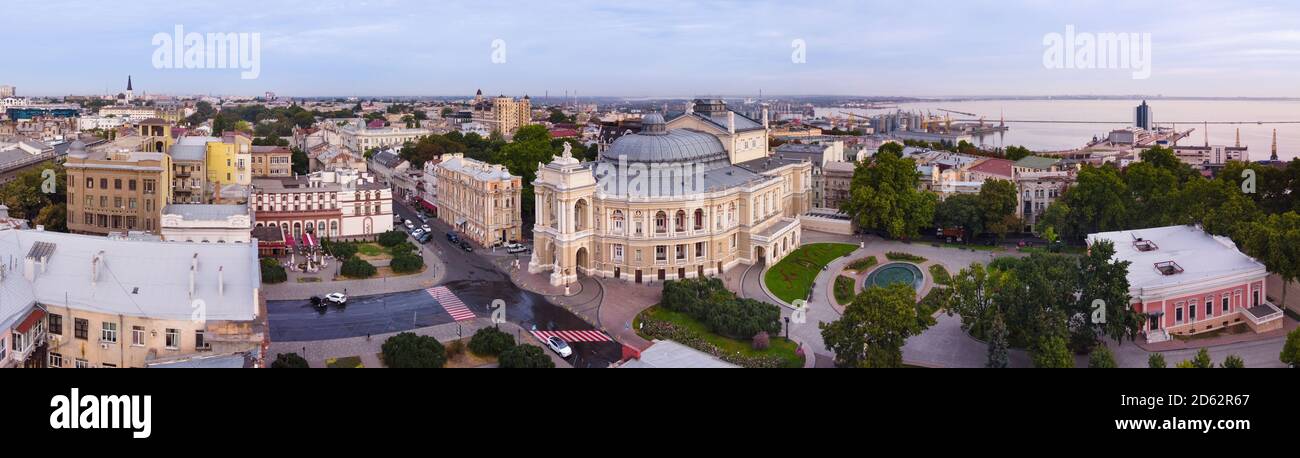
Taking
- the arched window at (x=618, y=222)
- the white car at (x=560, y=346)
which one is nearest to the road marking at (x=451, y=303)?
the white car at (x=560, y=346)

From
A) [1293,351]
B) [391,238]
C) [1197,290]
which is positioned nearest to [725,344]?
[1197,290]

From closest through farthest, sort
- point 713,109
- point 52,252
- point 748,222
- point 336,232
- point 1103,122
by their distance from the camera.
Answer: point 52,252
point 748,222
point 336,232
point 713,109
point 1103,122

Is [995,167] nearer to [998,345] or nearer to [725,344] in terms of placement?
[725,344]

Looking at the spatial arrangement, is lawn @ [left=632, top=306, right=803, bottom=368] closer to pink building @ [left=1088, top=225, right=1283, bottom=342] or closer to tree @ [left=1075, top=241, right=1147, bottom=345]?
tree @ [left=1075, top=241, right=1147, bottom=345]

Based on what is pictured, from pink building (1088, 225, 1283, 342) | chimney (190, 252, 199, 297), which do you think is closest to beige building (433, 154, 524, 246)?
chimney (190, 252, 199, 297)

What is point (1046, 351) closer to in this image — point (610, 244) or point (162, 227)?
point (610, 244)

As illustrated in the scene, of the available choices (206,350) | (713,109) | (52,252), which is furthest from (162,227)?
(713,109)
